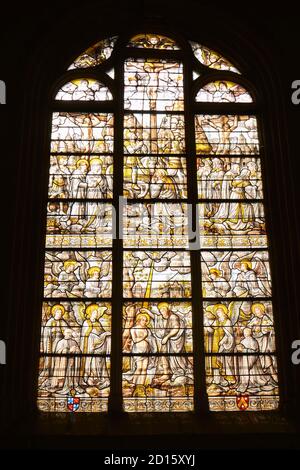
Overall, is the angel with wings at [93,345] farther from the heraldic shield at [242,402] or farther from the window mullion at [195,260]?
the heraldic shield at [242,402]

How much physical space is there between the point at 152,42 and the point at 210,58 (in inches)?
26.7

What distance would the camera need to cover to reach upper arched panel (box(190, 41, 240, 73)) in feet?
27.1

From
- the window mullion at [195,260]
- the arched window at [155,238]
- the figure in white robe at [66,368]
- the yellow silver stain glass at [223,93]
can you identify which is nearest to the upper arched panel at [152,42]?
the arched window at [155,238]

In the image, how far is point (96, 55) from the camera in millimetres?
8281

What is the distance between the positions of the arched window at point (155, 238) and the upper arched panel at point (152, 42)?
0.02m

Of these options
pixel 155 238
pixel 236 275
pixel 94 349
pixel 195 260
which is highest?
pixel 155 238

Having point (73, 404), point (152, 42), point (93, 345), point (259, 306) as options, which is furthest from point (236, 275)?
point (152, 42)

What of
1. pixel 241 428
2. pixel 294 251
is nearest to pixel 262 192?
pixel 294 251

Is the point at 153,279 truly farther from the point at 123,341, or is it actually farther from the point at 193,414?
the point at 193,414

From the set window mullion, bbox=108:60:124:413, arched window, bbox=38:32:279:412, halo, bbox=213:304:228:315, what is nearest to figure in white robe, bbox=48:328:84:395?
arched window, bbox=38:32:279:412

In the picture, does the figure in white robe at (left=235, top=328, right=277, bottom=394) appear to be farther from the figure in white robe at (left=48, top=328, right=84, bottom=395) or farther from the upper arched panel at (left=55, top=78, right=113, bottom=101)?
the upper arched panel at (left=55, top=78, right=113, bottom=101)

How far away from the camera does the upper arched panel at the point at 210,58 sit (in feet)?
27.1

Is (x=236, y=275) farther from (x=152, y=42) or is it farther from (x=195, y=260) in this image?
(x=152, y=42)

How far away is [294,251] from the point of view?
6.93m
